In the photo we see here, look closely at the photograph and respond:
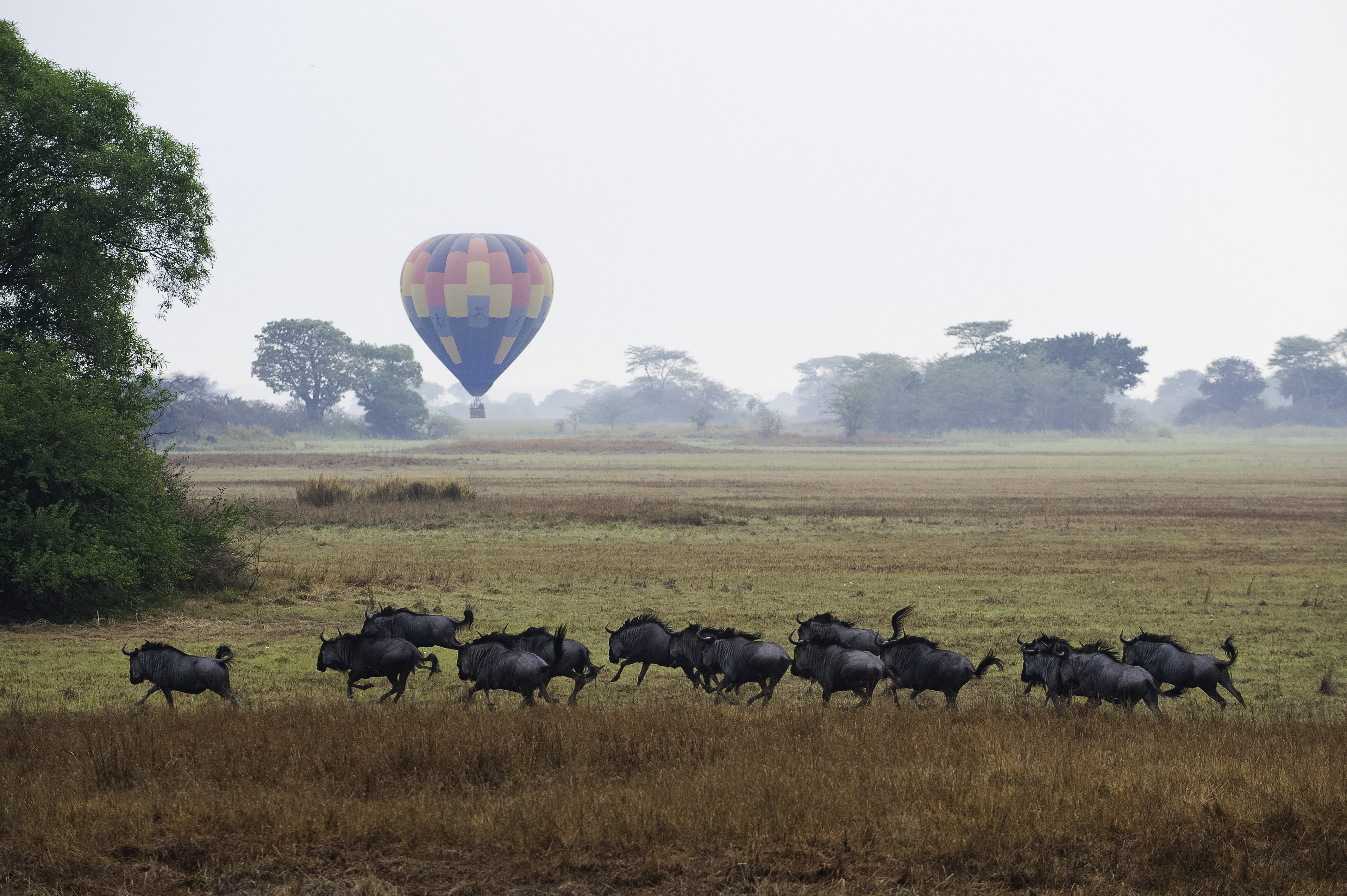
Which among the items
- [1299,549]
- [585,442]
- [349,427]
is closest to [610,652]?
Result: [1299,549]

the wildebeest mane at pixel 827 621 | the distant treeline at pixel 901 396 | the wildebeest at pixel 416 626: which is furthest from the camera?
the distant treeline at pixel 901 396

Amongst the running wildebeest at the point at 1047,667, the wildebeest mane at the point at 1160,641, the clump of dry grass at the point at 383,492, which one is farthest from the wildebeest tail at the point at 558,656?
the clump of dry grass at the point at 383,492

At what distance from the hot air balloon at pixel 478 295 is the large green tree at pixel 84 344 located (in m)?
76.5

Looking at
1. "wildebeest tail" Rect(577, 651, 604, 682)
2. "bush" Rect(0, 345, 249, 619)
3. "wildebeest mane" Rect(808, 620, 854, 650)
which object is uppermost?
"bush" Rect(0, 345, 249, 619)

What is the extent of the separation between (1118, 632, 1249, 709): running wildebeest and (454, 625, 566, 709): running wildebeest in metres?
6.49

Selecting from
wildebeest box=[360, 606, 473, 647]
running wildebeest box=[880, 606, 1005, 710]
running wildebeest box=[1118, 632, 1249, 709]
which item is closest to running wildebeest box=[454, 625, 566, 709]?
wildebeest box=[360, 606, 473, 647]

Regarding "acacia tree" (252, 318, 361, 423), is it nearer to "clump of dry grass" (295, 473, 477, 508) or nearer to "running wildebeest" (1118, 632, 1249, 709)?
"clump of dry grass" (295, 473, 477, 508)

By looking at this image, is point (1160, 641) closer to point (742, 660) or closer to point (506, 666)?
point (742, 660)

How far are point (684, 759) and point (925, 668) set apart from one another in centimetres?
436

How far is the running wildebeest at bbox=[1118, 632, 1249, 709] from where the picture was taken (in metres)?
12.3

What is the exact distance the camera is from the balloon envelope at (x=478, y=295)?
98562 mm

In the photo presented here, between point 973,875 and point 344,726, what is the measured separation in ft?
19.6

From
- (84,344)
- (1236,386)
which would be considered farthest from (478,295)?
(1236,386)

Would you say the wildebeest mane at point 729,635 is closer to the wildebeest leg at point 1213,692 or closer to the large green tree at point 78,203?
the wildebeest leg at point 1213,692
